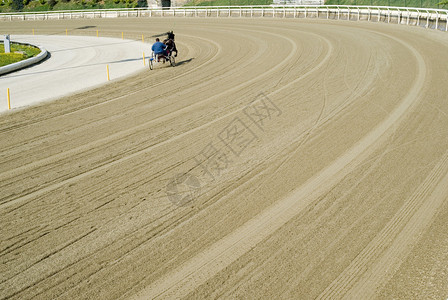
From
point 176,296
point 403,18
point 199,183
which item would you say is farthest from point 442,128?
point 403,18

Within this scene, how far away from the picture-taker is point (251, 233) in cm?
679

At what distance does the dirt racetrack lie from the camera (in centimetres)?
584

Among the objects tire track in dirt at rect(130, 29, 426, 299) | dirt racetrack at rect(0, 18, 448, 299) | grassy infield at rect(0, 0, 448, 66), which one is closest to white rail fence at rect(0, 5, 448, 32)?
grassy infield at rect(0, 0, 448, 66)

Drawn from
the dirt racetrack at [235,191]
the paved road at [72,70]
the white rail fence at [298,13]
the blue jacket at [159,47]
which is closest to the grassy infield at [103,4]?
the paved road at [72,70]

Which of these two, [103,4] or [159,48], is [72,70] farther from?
[103,4]

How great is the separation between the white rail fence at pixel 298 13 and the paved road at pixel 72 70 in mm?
16255

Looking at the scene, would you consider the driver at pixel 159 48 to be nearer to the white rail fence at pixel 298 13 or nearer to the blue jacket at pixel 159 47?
the blue jacket at pixel 159 47

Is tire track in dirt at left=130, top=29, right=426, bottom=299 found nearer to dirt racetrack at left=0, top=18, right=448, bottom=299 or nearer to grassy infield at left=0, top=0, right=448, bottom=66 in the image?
dirt racetrack at left=0, top=18, right=448, bottom=299

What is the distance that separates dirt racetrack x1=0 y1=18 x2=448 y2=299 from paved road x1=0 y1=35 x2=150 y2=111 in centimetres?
218

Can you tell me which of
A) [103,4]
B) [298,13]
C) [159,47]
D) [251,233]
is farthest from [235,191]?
[103,4]

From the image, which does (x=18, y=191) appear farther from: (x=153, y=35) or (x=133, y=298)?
(x=153, y=35)

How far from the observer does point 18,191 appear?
8734mm

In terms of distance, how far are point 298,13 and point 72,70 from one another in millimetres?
25908

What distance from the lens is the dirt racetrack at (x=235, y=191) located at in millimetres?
5844
